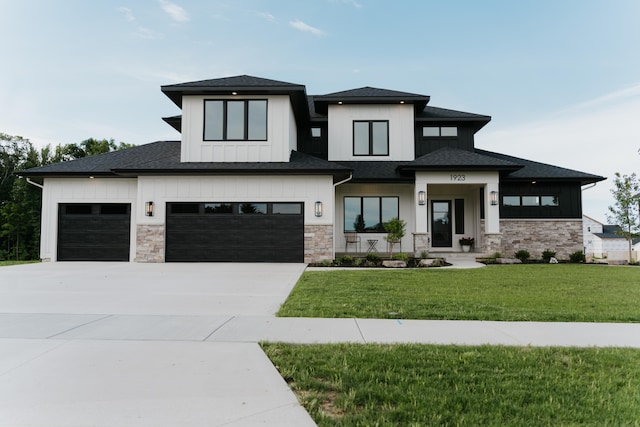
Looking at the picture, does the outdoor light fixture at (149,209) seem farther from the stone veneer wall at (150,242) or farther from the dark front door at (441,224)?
the dark front door at (441,224)

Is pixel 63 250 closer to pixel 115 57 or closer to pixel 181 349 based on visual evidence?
pixel 115 57

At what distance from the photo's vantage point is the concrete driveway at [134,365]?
2.45m

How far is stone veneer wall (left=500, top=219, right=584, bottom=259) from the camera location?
654 inches

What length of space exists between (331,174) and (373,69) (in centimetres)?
1117

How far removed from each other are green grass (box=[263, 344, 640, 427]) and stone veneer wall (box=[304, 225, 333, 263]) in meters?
9.89

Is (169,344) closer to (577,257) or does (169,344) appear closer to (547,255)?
(547,255)

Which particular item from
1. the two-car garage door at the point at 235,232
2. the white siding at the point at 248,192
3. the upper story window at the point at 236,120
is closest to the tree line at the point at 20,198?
the white siding at the point at 248,192

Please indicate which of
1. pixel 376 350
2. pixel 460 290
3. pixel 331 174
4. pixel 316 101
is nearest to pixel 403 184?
pixel 331 174

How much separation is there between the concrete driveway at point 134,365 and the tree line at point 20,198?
2308 cm

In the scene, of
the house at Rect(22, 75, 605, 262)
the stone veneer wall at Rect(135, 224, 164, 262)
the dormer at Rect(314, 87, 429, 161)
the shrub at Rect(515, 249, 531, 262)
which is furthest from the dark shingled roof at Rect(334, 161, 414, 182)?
the stone veneer wall at Rect(135, 224, 164, 262)

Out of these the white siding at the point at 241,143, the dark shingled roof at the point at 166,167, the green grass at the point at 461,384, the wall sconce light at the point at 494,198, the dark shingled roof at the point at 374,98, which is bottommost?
the green grass at the point at 461,384

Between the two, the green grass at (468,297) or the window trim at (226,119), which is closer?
the green grass at (468,297)

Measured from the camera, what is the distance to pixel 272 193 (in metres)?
13.9

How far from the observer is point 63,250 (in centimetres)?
1458
